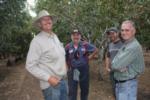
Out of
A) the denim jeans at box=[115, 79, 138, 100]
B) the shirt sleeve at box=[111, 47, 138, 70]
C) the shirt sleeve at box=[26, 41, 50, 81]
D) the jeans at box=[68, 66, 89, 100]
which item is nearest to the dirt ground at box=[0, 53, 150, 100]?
the jeans at box=[68, 66, 89, 100]

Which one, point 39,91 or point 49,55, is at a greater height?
point 49,55

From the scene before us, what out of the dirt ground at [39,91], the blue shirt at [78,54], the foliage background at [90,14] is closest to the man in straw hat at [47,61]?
the blue shirt at [78,54]

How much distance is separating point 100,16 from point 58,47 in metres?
7.29

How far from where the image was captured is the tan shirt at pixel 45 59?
4.86 m

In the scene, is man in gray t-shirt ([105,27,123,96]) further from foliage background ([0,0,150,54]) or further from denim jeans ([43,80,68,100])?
foliage background ([0,0,150,54])

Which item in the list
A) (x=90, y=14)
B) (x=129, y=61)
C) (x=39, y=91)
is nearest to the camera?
(x=129, y=61)

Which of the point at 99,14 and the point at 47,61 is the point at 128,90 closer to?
the point at 47,61

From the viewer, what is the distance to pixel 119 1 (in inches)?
399

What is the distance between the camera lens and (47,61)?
16.3ft

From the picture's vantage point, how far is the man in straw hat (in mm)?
4863

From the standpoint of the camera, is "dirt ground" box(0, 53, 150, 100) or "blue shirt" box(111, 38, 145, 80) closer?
"blue shirt" box(111, 38, 145, 80)

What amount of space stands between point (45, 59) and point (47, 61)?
0.13 ft

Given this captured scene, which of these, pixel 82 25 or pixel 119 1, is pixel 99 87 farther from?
pixel 119 1

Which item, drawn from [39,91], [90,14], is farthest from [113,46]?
[90,14]
